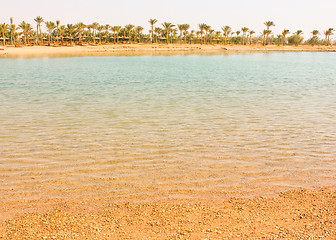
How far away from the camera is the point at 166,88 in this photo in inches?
878

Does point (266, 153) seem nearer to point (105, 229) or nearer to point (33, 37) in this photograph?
point (105, 229)

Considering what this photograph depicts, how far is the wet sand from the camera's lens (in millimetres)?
4664

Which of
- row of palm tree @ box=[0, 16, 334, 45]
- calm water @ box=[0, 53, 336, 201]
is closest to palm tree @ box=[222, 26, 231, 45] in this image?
row of palm tree @ box=[0, 16, 334, 45]

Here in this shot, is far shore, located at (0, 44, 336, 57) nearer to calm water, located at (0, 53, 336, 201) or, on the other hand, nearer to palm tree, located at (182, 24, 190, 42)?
palm tree, located at (182, 24, 190, 42)

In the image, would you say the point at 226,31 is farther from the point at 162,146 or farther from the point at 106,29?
the point at 162,146

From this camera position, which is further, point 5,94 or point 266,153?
point 5,94

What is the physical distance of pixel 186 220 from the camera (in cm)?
509

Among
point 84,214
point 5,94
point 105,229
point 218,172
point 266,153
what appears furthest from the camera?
point 5,94

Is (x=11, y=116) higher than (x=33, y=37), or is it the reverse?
(x=33, y=37)

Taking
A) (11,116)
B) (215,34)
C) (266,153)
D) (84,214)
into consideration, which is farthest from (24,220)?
(215,34)

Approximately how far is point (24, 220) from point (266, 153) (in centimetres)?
637

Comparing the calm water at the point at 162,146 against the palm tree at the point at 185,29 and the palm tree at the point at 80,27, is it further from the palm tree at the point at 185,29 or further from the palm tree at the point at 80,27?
the palm tree at the point at 185,29

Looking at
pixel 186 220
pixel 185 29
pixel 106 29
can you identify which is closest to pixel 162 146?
pixel 186 220

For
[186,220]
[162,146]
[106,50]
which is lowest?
[186,220]
